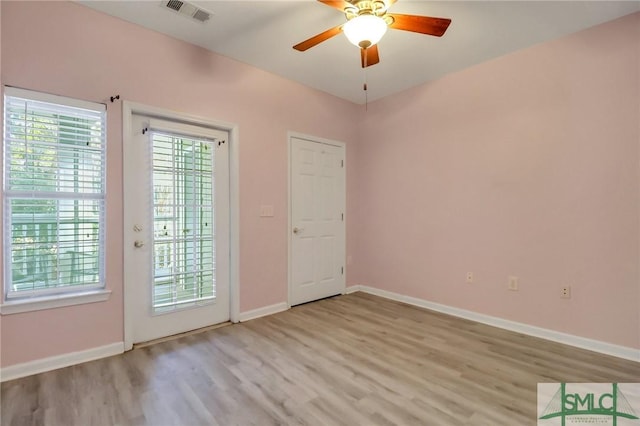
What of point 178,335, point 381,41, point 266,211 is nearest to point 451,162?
point 381,41

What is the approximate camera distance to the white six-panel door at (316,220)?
3793mm

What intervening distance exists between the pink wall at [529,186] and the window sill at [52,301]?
3.21 meters

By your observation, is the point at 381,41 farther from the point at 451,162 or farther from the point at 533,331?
the point at 533,331

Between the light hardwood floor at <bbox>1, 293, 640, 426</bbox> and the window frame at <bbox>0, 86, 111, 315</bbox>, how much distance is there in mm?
505

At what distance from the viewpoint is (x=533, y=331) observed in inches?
114

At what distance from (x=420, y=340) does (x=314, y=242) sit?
176 centimetres

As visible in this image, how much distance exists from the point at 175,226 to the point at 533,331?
11.6 feet

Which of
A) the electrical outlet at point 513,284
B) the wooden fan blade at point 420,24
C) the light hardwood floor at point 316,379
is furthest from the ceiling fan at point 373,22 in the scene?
the electrical outlet at point 513,284

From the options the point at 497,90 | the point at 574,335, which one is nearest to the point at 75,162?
the point at 497,90

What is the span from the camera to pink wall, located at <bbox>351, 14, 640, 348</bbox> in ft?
8.21

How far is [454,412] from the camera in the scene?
1772 mm

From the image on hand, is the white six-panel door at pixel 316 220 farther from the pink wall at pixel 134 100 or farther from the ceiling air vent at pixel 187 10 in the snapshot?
the ceiling air vent at pixel 187 10

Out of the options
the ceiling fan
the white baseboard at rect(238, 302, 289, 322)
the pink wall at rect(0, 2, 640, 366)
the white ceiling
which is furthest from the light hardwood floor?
the white ceiling

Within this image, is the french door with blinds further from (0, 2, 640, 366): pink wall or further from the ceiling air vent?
the ceiling air vent
